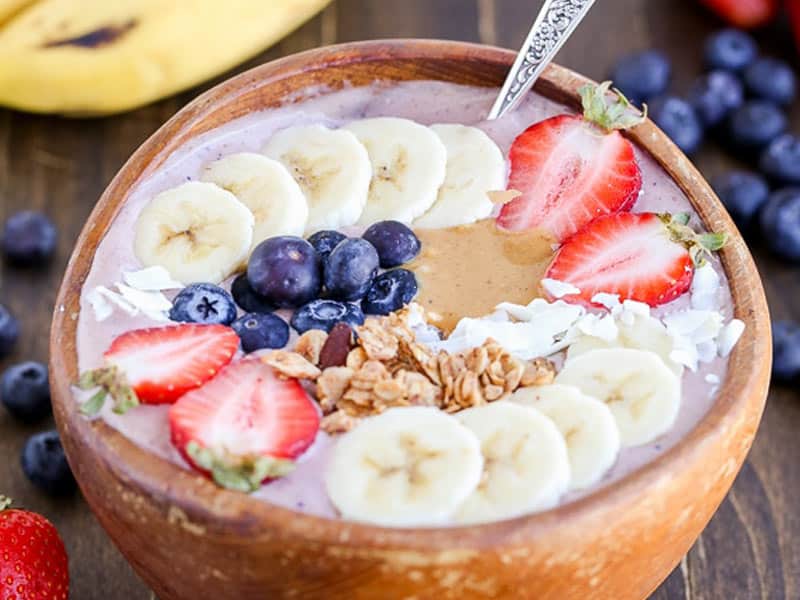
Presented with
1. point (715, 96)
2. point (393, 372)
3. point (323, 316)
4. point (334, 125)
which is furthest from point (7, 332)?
point (715, 96)

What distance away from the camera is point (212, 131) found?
1.79 metres

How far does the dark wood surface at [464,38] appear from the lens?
1.88m

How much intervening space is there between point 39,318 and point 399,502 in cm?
109

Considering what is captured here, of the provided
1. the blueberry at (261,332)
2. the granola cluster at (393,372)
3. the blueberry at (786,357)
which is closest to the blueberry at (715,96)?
the blueberry at (786,357)

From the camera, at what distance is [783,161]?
2438 mm

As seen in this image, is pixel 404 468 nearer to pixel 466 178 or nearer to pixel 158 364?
pixel 158 364

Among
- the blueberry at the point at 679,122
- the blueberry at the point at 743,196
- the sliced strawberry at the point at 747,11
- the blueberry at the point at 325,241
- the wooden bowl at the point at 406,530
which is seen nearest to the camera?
the wooden bowl at the point at 406,530

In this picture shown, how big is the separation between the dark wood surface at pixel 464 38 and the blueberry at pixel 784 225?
4cm

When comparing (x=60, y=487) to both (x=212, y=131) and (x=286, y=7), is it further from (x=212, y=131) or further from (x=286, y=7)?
(x=286, y=7)

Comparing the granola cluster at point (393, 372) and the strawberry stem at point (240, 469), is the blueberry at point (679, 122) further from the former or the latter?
the strawberry stem at point (240, 469)

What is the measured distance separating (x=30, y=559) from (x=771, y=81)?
174 centimetres

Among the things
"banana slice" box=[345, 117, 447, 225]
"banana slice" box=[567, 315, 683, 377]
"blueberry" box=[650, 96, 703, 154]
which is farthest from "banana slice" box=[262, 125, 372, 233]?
"blueberry" box=[650, 96, 703, 154]

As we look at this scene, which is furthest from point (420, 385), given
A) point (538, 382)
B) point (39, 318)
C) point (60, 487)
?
point (39, 318)

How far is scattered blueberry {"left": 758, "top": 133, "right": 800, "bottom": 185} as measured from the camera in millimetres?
2436
